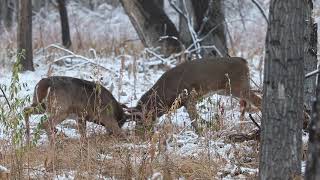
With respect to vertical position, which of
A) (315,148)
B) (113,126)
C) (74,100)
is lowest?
(315,148)

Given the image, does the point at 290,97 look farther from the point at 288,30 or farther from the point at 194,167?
the point at 194,167

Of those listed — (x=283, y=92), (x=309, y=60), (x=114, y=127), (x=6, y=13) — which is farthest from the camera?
(x=6, y=13)

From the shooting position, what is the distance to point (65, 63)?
13.2 metres

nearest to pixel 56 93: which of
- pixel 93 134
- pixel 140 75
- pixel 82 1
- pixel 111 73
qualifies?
pixel 93 134

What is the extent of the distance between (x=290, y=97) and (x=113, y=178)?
1.68m

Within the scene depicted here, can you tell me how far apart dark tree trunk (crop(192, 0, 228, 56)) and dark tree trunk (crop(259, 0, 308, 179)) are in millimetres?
8610

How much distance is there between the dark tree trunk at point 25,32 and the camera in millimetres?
11898

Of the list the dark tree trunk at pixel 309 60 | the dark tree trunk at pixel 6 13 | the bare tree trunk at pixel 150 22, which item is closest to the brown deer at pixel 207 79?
the dark tree trunk at pixel 309 60

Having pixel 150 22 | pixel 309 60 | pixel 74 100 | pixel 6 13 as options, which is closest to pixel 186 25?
pixel 150 22

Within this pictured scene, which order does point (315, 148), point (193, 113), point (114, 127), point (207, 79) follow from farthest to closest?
point (207, 79), point (193, 113), point (114, 127), point (315, 148)

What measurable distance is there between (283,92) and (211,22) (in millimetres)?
8975

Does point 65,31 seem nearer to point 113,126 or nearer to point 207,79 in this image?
point 207,79

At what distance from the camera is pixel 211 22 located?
13.0m

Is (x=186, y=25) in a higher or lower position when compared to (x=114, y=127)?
higher
